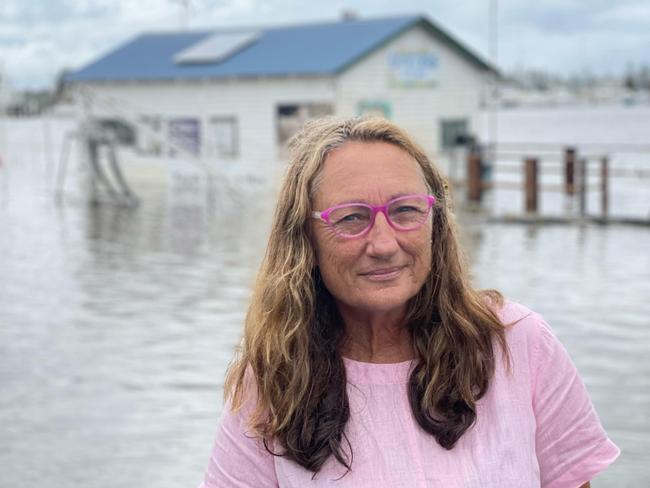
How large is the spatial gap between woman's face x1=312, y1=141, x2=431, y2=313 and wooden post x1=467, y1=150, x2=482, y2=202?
884 inches

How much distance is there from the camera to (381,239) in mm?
2359

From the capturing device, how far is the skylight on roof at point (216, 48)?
3156cm

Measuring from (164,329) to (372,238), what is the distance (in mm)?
8737

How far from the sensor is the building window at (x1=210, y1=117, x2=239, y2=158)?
30675 mm

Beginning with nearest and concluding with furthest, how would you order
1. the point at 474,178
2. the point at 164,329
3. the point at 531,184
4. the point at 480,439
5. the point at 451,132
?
1. the point at 480,439
2. the point at 164,329
3. the point at 531,184
4. the point at 474,178
5. the point at 451,132

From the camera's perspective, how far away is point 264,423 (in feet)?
7.61

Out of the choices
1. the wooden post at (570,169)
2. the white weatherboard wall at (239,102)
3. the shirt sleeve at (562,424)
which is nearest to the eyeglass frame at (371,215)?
the shirt sleeve at (562,424)

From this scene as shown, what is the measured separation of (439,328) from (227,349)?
7.62 m

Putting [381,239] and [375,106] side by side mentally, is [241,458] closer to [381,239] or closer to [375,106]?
[381,239]

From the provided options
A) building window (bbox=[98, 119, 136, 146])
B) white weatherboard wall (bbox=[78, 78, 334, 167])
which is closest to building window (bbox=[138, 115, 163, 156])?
white weatherboard wall (bbox=[78, 78, 334, 167])

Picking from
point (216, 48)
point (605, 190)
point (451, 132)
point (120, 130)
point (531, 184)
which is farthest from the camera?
point (120, 130)

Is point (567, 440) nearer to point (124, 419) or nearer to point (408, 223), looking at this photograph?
point (408, 223)

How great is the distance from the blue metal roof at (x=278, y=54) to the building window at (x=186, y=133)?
119 centimetres

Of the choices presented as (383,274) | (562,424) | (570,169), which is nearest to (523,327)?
(562,424)
